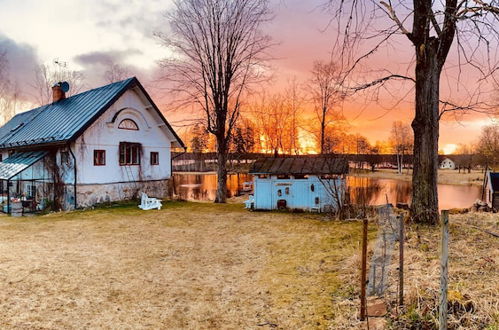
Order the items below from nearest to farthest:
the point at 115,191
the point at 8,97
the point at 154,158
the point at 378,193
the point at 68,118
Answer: the point at 115,191
the point at 68,118
the point at 154,158
the point at 378,193
the point at 8,97

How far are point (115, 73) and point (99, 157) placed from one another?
20872mm

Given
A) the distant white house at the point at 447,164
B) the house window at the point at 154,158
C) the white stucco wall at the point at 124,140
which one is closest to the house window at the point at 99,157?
the white stucco wall at the point at 124,140

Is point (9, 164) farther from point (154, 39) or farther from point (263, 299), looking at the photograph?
point (263, 299)

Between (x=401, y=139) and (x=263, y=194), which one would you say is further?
(x=401, y=139)

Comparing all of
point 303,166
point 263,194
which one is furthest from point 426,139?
point 263,194

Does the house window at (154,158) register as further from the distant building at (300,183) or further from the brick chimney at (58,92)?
the brick chimney at (58,92)

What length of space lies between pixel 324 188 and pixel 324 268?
734cm

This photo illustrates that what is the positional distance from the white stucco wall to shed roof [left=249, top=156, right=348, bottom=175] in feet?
27.0

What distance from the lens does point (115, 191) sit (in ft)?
55.6

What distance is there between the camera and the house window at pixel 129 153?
57.4 feet

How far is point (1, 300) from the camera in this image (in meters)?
5.10

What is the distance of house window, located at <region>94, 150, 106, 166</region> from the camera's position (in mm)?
16141

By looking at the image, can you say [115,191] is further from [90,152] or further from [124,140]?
[124,140]

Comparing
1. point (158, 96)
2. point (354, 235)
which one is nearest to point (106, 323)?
point (354, 235)
